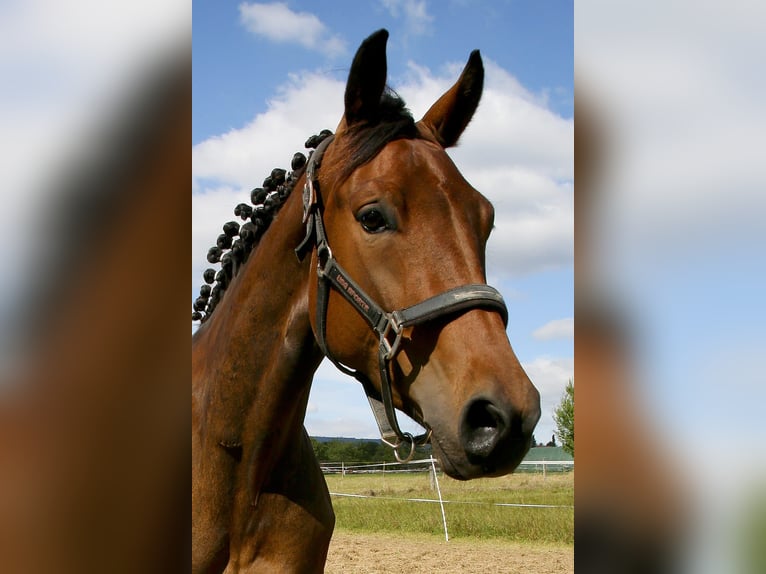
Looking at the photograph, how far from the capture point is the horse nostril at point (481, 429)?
2041 mm

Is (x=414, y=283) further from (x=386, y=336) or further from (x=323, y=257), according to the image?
(x=323, y=257)

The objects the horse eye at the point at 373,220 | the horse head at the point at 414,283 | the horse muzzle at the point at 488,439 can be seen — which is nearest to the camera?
the horse muzzle at the point at 488,439

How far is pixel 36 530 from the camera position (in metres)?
0.71

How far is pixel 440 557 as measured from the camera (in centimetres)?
1212

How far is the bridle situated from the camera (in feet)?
7.41

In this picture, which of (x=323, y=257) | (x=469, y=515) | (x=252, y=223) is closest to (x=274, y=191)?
(x=252, y=223)

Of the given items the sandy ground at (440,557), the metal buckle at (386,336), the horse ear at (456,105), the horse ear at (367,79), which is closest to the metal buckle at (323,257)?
the metal buckle at (386,336)

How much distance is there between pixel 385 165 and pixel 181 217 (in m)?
1.86

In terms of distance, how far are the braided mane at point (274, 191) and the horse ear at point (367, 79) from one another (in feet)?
0.17

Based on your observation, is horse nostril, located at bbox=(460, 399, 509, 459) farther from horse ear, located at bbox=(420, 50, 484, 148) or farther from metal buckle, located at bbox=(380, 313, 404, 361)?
horse ear, located at bbox=(420, 50, 484, 148)

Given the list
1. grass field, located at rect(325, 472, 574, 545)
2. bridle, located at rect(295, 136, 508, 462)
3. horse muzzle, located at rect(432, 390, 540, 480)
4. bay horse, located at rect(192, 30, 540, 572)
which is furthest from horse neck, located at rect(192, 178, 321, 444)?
grass field, located at rect(325, 472, 574, 545)

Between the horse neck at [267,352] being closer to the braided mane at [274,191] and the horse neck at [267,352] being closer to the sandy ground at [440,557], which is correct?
the braided mane at [274,191]

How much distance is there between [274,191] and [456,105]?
1113mm

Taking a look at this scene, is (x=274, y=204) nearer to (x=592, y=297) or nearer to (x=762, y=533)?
(x=592, y=297)
